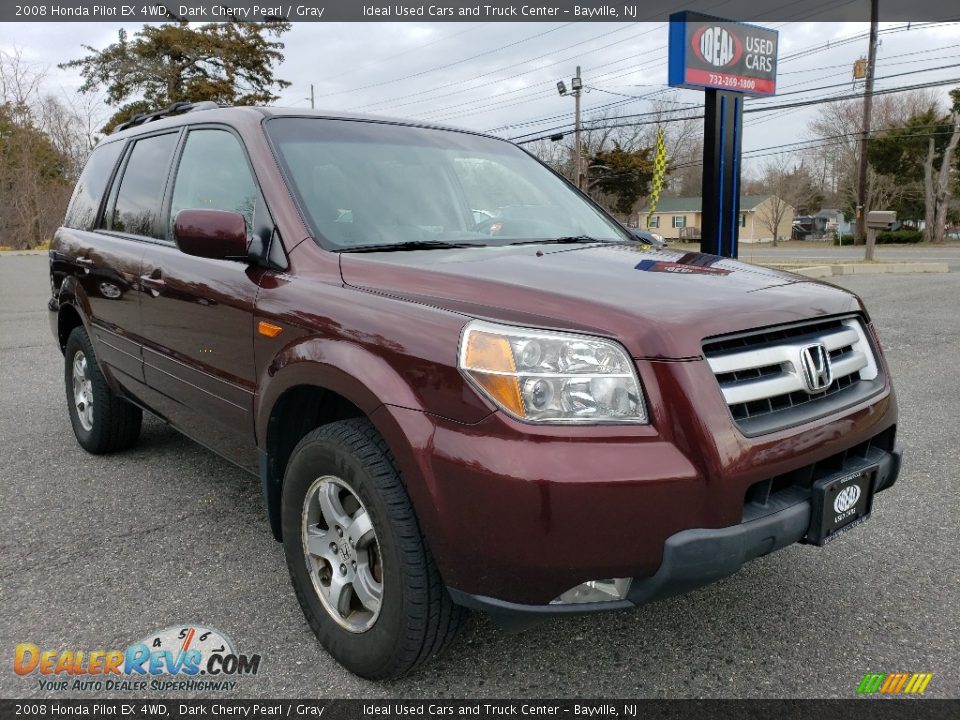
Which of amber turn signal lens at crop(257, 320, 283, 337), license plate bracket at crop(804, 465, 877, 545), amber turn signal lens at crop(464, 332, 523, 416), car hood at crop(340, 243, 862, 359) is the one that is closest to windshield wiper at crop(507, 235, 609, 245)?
car hood at crop(340, 243, 862, 359)

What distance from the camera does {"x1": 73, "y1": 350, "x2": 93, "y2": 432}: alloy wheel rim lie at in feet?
14.5

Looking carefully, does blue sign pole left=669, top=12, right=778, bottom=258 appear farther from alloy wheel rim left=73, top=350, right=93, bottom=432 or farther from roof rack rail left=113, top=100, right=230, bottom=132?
alloy wheel rim left=73, top=350, right=93, bottom=432

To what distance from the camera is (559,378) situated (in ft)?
6.14

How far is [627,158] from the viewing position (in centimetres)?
4825

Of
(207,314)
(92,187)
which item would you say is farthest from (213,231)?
(92,187)

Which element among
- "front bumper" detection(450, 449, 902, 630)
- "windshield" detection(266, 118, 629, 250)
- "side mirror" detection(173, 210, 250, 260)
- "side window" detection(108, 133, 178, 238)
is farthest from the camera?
"side window" detection(108, 133, 178, 238)

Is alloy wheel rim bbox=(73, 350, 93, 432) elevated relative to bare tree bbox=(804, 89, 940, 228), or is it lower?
lower

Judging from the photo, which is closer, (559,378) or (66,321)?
(559,378)

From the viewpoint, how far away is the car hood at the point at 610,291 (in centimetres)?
193

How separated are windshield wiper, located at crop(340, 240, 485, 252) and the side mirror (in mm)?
350

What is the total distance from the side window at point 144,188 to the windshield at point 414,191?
0.93 m

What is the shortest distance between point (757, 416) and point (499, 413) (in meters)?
0.70

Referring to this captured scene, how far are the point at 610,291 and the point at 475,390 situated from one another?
0.52 metres

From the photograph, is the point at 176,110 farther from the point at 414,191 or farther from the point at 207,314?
the point at 414,191
